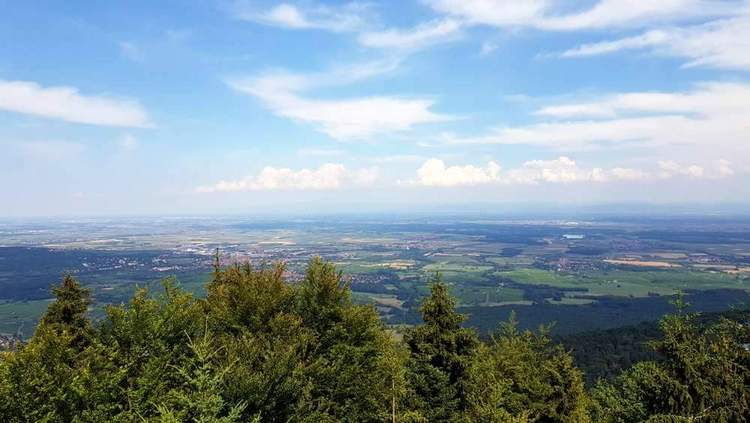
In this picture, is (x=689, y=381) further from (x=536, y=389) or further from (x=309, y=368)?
(x=309, y=368)

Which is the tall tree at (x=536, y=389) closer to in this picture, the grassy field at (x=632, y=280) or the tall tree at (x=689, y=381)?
the tall tree at (x=689, y=381)

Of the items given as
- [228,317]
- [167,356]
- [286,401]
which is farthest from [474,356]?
[167,356]

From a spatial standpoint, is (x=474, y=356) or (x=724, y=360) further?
(x=474, y=356)

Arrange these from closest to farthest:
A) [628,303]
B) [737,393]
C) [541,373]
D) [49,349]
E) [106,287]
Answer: [737,393], [49,349], [541,373], [628,303], [106,287]

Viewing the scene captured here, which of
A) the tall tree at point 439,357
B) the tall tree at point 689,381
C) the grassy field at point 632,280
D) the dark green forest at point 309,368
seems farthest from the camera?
the grassy field at point 632,280

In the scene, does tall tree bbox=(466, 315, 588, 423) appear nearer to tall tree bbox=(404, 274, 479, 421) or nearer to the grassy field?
tall tree bbox=(404, 274, 479, 421)

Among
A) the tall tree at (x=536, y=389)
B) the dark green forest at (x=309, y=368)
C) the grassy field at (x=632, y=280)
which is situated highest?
the dark green forest at (x=309, y=368)

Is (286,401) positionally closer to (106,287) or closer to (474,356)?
(474,356)

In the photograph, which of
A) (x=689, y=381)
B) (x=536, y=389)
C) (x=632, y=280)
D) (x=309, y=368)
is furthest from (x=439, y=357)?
(x=632, y=280)

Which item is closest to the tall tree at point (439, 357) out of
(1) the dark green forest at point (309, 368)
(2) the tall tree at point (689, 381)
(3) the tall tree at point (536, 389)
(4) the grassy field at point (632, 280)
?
(1) the dark green forest at point (309, 368)
